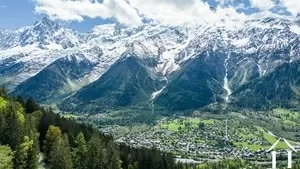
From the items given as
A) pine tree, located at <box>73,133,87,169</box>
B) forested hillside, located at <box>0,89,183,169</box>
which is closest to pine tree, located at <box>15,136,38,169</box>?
forested hillside, located at <box>0,89,183,169</box>

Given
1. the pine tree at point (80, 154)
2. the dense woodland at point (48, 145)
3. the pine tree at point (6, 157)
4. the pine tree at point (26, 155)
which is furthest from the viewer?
the pine tree at point (80, 154)

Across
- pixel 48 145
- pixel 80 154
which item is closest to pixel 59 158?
pixel 48 145

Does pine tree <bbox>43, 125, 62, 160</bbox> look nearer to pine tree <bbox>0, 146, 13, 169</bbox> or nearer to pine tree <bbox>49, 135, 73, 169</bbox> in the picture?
pine tree <bbox>49, 135, 73, 169</bbox>

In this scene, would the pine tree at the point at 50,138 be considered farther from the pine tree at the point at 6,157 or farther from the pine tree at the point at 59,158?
the pine tree at the point at 6,157

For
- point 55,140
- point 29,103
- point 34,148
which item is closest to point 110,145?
point 55,140

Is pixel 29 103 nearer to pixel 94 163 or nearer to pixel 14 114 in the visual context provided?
pixel 94 163

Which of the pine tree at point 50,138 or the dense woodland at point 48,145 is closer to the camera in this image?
the dense woodland at point 48,145

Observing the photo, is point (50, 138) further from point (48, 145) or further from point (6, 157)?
point (6, 157)

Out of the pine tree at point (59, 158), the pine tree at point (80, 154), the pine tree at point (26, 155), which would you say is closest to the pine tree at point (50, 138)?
the pine tree at point (80, 154)
